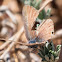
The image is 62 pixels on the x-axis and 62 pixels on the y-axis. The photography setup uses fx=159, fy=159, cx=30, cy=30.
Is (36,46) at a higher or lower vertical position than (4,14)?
lower

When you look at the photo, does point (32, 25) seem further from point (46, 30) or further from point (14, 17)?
point (14, 17)

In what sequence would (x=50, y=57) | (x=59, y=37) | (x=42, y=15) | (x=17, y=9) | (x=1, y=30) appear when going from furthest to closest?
(x=17, y=9) → (x=1, y=30) → (x=59, y=37) → (x=42, y=15) → (x=50, y=57)

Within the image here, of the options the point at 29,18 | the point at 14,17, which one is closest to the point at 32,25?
the point at 29,18

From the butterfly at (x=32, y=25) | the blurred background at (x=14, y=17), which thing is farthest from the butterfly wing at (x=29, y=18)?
the blurred background at (x=14, y=17)

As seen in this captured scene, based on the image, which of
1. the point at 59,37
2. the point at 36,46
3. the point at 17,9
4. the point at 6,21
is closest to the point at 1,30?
the point at 6,21

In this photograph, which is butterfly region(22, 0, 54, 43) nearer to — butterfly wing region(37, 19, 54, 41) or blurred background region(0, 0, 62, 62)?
butterfly wing region(37, 19, 54, 41)

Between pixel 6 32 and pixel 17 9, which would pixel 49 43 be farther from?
pixel 17 9

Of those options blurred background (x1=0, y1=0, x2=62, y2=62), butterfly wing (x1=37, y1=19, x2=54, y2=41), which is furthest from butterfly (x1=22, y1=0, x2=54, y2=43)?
blurred background (x1=0, y1=0, x2=62, y2=62)

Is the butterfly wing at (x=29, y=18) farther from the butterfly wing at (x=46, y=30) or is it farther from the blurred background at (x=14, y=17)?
the blurred background at (x=14, y=17)
